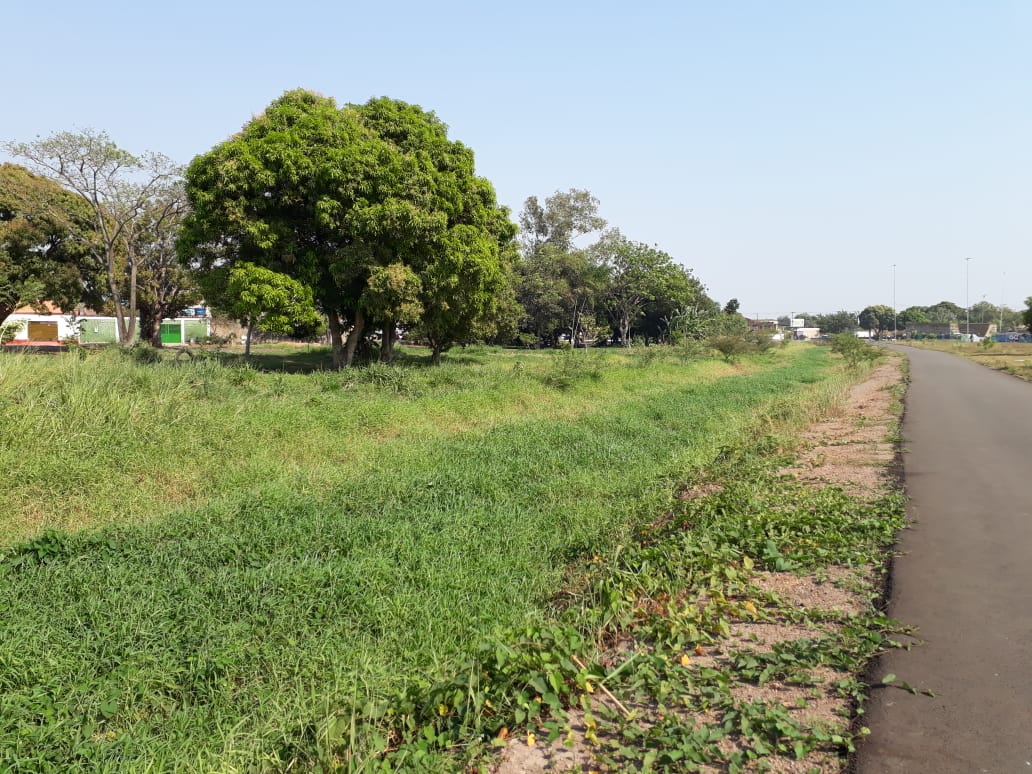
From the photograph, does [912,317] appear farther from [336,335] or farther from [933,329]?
[336,335]

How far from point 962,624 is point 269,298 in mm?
16647

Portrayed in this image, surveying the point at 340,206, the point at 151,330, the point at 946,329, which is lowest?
the point at 151,330

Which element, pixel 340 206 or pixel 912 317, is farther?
pixel 912 317

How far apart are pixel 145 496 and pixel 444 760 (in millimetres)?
5738

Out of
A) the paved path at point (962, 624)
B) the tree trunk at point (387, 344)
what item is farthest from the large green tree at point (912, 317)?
the paved path at point (962, 624)

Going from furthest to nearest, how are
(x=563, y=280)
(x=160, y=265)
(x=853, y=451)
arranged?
1. (x=563, y=280)
2. (x=160, y=265)
3. (x=853, y=451)

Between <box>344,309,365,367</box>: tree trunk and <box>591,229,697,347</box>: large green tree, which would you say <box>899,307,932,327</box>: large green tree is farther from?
<box>344,309,365,367</box>: tree trunk

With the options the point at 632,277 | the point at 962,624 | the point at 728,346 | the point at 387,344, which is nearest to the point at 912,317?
the point at 632,277

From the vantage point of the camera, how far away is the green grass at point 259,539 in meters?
3.52

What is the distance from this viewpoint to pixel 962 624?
3.76 m

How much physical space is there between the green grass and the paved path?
6.71 feet

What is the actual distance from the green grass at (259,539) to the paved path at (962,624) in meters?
2.05

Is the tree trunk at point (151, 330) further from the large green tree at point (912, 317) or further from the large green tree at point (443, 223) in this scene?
the large green tree at point (912, 317)

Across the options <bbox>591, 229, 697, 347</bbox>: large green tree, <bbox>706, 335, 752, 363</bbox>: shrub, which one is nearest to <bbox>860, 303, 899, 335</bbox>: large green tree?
<bbox>591, 229, 697, 347</bbox>: large green tree
